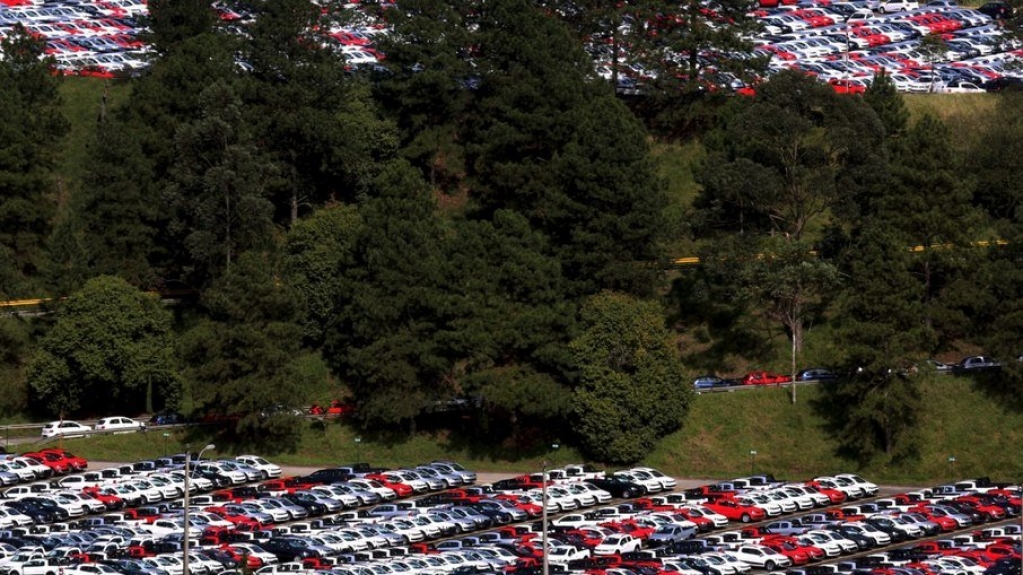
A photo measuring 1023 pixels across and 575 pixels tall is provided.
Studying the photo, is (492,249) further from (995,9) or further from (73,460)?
(995,9)

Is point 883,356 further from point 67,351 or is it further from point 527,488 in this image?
point 67,351

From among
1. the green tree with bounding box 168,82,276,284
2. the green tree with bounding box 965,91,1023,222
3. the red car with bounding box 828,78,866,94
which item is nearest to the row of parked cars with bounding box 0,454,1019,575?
the green tree with bounding box 168,82,276,284

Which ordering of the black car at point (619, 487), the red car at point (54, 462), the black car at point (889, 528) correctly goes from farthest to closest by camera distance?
the red car at point (54, 462)
the black car at point (619, 487)
the black car at point (889, 528)

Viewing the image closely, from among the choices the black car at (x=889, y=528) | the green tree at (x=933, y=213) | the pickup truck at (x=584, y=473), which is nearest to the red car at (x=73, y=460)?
the pickup truck at (x=584, y=473)

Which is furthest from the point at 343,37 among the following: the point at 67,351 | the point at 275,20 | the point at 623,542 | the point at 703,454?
the point at 623,542

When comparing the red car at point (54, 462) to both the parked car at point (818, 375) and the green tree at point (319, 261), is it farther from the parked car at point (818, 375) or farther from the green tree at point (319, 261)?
the parked car at point (818, 375)
